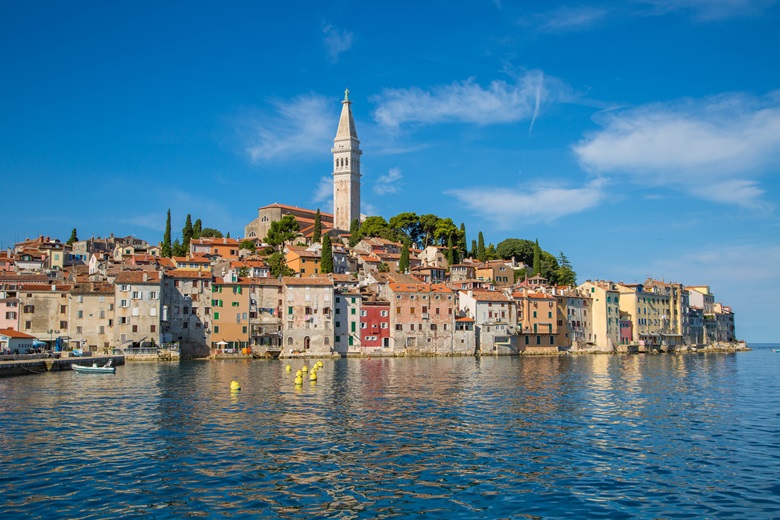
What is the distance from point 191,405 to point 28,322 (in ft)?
141

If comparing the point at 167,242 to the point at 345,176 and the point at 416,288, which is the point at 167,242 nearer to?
the point at 416,288

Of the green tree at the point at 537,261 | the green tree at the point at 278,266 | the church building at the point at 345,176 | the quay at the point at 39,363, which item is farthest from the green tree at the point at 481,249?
the quay at the point at 39,363

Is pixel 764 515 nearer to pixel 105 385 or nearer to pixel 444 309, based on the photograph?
pixel 105 385

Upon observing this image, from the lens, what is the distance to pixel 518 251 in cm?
12094

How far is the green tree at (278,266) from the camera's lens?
91119 millimetres

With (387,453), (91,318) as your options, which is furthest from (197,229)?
(387,453)

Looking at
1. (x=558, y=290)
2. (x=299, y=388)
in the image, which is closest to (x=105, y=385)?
(x=299, y=388)

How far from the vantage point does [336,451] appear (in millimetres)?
21531

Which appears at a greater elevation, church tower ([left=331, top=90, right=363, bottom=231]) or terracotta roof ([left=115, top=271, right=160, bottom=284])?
church tower ([left=331, top=90, right=363, bottom=231])

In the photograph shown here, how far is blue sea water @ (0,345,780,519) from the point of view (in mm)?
15844

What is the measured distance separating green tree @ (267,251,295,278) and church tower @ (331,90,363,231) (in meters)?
46.0

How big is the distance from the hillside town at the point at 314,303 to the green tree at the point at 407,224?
4470mm

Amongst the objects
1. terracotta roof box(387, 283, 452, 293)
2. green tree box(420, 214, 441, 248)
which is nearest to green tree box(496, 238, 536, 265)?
green tree box(420, 214, 441, 248)

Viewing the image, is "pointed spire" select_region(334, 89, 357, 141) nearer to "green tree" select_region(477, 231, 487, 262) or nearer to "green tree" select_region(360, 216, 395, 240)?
"green tree" select_region(360, 216, 395, 240)
